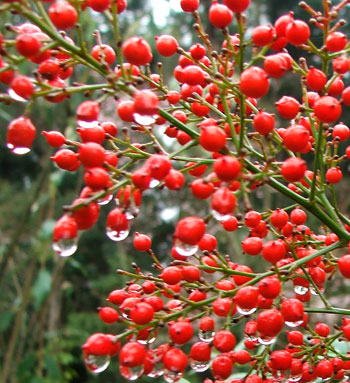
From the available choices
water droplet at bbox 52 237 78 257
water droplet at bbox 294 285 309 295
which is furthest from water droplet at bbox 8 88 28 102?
water droplet at bbox 294 285 309 295

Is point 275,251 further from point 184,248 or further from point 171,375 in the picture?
point 171,375

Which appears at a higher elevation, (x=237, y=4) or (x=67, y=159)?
(x=237, y=4)

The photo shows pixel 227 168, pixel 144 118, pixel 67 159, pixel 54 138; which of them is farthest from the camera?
pixel 54 138

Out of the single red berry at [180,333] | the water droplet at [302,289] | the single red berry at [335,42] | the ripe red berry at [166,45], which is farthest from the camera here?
the ripe red berry at [166,45]

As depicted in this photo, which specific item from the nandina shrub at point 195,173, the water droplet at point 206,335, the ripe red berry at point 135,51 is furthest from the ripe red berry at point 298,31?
the water droplet at point 206,335

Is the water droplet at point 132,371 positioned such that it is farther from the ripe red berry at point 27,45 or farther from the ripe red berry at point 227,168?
the ripe red berry at point 27,45

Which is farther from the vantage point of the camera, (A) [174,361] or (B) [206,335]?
(B) [206,335]

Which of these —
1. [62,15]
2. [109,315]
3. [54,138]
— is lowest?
[109,315]

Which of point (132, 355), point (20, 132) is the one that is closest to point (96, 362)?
point (132, 355)

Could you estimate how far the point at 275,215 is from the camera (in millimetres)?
1287

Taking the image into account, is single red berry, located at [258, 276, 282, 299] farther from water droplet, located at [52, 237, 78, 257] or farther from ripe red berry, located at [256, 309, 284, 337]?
water droplet, located at [52, 237, 78, 257]

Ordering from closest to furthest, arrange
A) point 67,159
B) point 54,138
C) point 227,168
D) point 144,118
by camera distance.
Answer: point 227,168, point 144,118, point 67,159, point 54,138

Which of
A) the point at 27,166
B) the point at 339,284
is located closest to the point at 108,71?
the point at 339,284

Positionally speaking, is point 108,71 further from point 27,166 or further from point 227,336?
point 27,166
